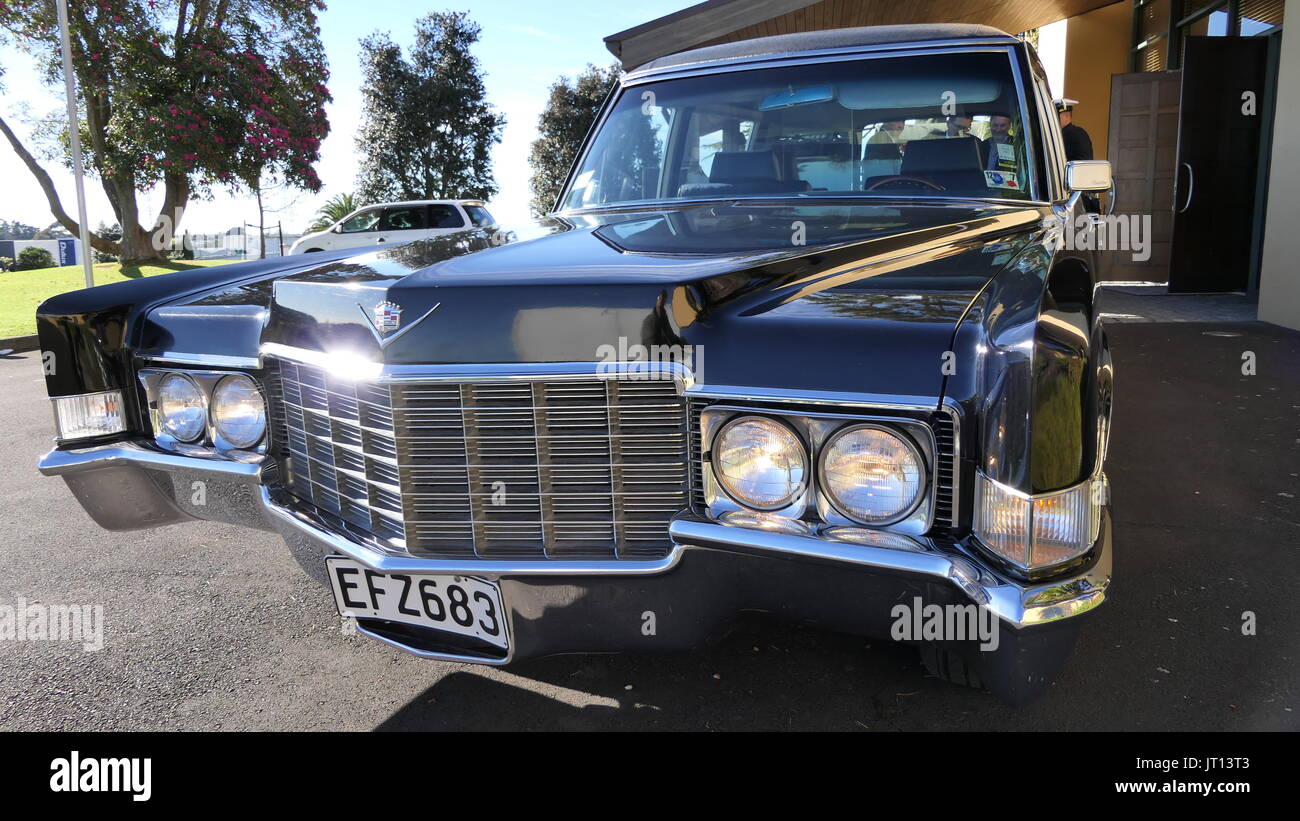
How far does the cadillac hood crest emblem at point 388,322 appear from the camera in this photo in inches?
65.4

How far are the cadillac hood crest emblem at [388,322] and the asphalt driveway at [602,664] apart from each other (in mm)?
960

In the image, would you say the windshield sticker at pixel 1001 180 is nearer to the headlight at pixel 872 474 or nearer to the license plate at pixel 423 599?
the headlight at pixel 872 474

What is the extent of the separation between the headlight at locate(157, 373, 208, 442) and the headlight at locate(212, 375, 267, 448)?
64mm

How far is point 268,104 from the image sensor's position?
15.7 meters

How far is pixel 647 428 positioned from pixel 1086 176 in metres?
1.85

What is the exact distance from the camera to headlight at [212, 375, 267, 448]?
7.02 ft

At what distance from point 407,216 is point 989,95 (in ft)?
48.2

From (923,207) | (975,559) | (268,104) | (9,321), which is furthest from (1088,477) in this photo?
(268,104)

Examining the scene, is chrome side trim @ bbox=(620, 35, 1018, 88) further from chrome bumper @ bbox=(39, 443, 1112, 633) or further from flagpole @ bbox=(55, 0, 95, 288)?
flagpole @ bbox=(55, 0, 95, 288)

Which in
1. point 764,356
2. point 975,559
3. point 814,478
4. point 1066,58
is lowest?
point 975,559

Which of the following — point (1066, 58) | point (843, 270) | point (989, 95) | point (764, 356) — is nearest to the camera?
point (764, 356)

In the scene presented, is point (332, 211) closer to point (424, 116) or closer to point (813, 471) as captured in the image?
point (424, 116)

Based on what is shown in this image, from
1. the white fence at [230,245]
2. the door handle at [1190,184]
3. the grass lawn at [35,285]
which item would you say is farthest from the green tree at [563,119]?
the door handle at [1190,184]
